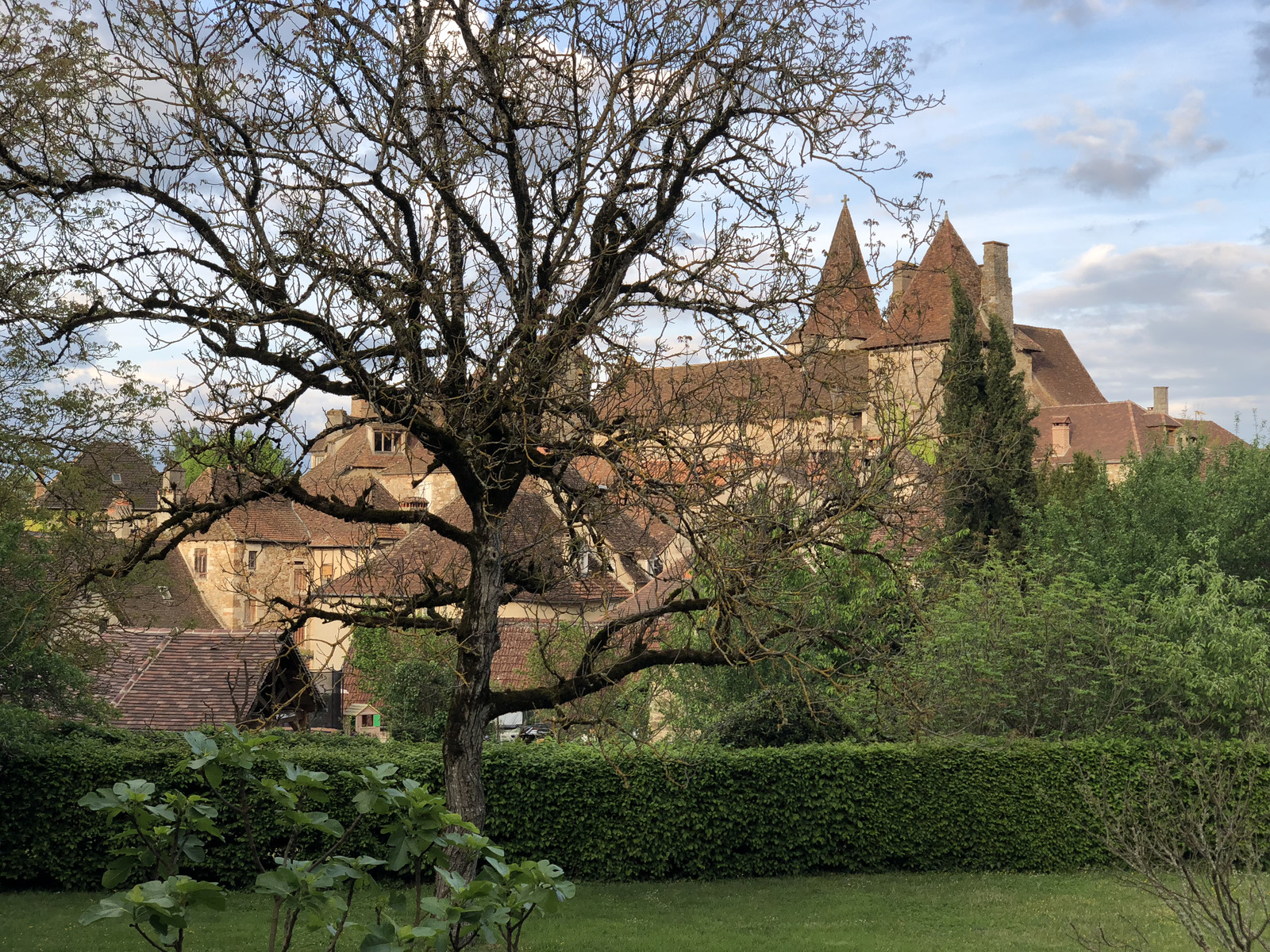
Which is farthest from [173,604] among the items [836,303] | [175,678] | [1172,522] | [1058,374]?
[1058,374]

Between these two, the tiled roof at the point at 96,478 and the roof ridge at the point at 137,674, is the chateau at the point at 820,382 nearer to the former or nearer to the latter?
the tiled roof at the point at 96,478

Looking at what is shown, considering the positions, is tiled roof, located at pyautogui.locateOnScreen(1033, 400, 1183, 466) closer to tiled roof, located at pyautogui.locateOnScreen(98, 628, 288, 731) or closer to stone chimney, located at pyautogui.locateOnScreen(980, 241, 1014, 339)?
stone chimney, located at pyautogui.locateOnScreen(980, 241, 1014, 339)

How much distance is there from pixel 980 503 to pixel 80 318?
3282 cm

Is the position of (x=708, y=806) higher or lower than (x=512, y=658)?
lower

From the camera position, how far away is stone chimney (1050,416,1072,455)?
66875 millimetres

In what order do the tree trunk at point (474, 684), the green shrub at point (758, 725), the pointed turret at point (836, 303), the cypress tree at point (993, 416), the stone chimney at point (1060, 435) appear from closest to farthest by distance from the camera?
the pointed turret at point (836, 303) < the tree trunk at point (474, 684) < the green shrub at point (758, 725) < the cypress tree at point (993, 416) < the stone chimney at point (1060, 435)

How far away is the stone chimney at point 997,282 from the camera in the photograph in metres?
58.1

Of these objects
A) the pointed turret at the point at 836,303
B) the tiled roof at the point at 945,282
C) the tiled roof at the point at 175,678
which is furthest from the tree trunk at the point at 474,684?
the tiled roof at the point at 945,282

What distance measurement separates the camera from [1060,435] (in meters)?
67.1

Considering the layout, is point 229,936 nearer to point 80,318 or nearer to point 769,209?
point 80,318

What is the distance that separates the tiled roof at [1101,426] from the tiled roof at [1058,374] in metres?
2.05

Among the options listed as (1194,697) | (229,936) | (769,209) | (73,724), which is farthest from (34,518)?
(1194,697)

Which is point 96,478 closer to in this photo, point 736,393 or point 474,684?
point 474,684

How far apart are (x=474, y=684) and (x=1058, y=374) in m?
69.9
